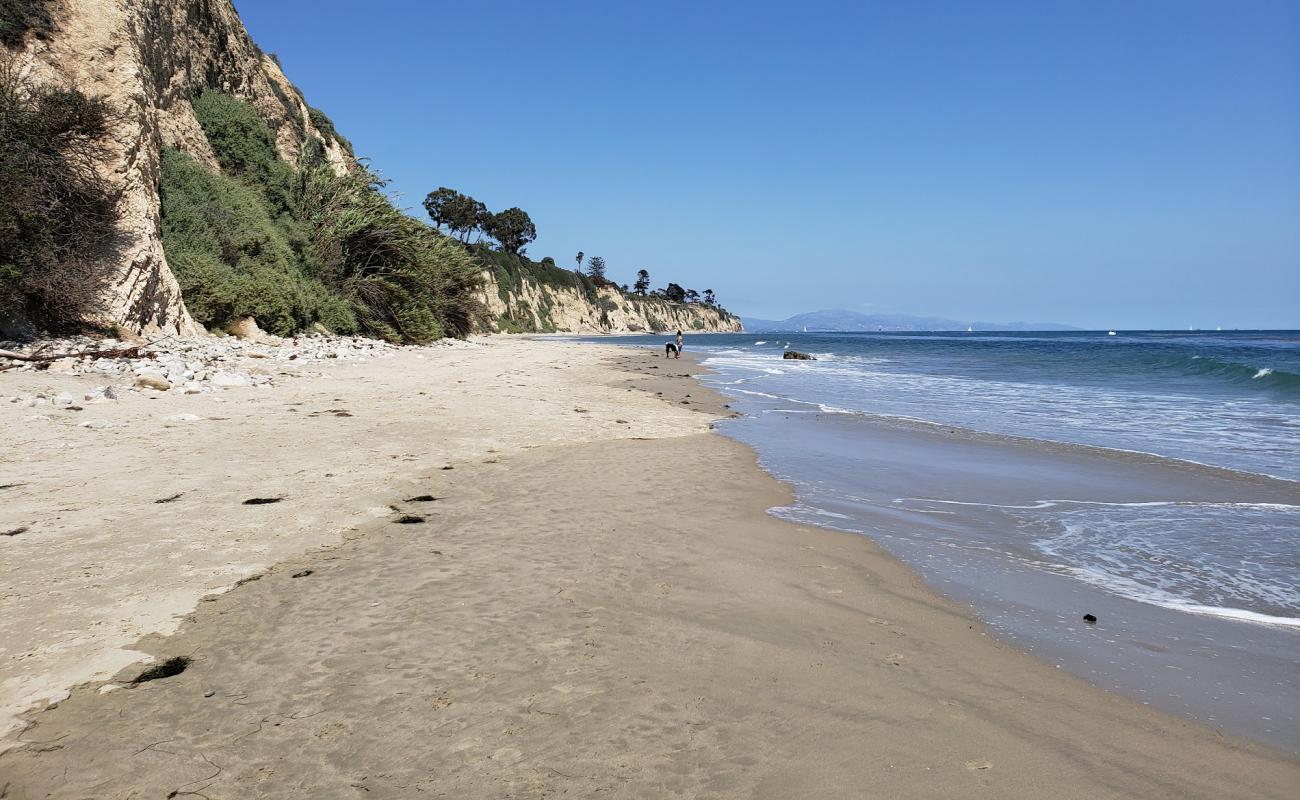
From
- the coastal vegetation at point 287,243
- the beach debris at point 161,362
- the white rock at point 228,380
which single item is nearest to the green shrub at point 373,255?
the coastal vegetation at point 287,243

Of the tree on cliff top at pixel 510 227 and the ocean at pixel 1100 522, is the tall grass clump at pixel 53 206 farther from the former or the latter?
the tree on cliff top at pixel 510 227

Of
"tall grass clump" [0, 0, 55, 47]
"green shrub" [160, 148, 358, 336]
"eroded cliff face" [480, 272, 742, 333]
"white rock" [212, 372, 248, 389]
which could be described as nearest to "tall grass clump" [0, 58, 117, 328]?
"tall grass clump" [0, 0, 55, 47]

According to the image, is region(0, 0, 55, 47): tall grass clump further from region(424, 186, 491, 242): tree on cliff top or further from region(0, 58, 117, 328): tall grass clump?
region(424, 186, 491, 242): tree on cliff top

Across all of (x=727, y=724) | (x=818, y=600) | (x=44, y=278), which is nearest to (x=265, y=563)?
(x=727, y=724)

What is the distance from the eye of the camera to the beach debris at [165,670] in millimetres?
2578

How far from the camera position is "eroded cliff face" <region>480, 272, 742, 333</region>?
69.9 m

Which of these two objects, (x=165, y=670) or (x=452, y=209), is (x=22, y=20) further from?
(x=452, y=209)

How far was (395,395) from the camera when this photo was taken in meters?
11.2

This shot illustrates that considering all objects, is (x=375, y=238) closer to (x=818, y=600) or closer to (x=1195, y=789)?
(x=818, y=600)

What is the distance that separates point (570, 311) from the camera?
3593 inches

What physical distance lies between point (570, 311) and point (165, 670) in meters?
90.0

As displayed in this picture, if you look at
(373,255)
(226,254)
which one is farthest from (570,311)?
(226,254)

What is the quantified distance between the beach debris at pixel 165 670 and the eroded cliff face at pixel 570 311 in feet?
135

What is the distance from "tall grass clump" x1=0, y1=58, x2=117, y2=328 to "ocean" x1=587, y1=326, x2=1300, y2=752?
39.1 ft
